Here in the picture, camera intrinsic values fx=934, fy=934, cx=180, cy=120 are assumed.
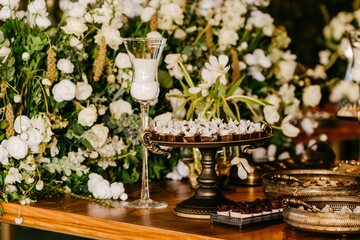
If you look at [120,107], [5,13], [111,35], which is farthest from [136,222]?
[5,13]

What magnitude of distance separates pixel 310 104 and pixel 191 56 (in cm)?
60

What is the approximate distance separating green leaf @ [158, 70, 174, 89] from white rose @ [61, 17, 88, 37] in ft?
1.41

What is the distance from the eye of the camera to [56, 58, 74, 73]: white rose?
3.04m

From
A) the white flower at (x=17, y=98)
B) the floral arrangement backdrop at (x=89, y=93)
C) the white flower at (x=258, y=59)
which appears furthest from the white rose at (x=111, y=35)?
the white flower at (x=258, y=59)

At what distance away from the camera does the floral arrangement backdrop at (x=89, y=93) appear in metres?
2.97

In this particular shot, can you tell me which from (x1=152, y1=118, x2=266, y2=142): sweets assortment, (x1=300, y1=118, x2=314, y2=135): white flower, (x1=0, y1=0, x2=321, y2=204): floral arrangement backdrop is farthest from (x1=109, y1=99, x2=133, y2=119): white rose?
(x1=300, y1=118, x2=314, y2=135): white flower

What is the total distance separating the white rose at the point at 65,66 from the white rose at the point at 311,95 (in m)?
1.16

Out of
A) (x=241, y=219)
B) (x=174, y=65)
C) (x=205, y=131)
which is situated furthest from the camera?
(x=174, y=65)

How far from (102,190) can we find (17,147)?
1.02 ft

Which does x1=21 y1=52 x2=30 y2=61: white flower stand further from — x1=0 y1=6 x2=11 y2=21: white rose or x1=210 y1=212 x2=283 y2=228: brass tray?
x1=210 y1=212 x2=283 y2=228: brass tray

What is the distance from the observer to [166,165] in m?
3.49

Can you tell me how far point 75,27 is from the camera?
3061mm

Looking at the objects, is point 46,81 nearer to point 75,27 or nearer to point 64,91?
point 64,91

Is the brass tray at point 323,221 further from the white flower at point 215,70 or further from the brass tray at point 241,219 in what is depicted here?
the white flower at point 215,70
